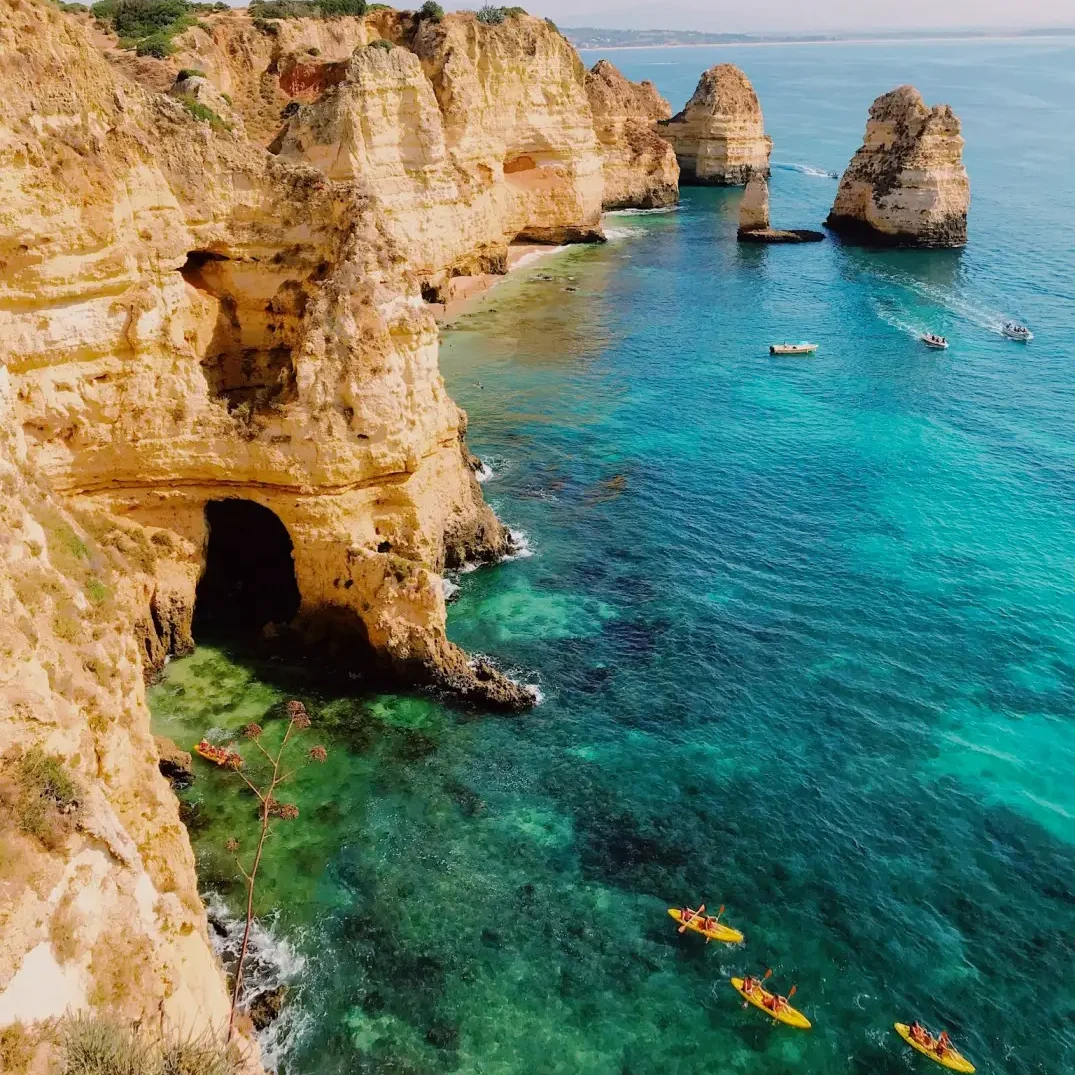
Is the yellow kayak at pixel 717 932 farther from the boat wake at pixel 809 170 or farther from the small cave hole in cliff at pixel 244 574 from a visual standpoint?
the boat wake at pixel 809 170

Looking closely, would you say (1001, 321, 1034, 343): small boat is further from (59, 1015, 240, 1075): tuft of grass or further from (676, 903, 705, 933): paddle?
(59, 1015, 240, 1075): tuft of grass


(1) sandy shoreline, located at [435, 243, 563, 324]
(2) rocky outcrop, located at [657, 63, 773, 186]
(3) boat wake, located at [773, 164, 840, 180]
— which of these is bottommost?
(1) sandy shoreline, located at [435, 243, 563, 324]

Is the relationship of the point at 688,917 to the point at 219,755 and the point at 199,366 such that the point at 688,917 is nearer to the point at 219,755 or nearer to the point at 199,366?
the point at 219,755

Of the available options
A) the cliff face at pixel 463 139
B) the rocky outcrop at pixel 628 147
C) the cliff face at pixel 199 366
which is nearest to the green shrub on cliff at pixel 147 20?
the cliff face at pixel 463 139

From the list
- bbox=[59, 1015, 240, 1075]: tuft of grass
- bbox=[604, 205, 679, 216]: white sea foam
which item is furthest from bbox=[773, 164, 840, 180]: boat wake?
bbox=[59, 1015, 240, 1075]: tuft of grass

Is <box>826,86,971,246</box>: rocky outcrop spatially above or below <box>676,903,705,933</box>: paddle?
above

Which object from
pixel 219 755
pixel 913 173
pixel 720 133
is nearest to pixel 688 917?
pixel 219 755
